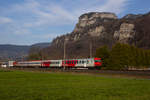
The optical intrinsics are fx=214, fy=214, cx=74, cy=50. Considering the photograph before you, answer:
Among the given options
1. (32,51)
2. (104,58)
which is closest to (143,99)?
(104,58)

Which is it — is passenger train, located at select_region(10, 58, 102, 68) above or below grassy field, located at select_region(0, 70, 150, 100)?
above

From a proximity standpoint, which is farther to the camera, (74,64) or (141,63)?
(141,63)

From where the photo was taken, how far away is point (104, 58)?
73.2 meters

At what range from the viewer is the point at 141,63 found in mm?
80938

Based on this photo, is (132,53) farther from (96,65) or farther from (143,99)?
(143,99)

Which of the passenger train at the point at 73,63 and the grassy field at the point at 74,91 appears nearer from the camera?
the grassy field at the point at 74,91

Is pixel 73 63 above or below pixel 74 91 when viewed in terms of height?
above

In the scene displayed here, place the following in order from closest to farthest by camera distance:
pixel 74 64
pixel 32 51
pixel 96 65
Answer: pixel 96 65 → pixel 74 64 → pixel 32 51

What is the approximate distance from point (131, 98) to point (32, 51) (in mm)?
147967

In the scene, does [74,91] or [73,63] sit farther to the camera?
[73,63]

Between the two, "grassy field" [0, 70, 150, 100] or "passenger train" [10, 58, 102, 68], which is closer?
"grassy field" [0, 70, 150, 100]

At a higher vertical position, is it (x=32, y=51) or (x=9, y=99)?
(x=32, y=51)

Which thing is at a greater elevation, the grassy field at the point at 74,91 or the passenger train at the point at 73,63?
the passenger train at the point at 73,63

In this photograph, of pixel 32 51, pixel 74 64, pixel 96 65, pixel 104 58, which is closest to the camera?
pixel 96 65
